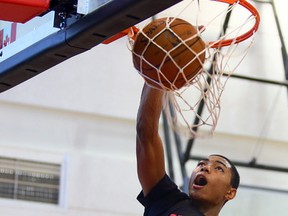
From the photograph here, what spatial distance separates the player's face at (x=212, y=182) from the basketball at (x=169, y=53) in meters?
0.53

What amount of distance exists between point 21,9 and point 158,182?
95 centimetres

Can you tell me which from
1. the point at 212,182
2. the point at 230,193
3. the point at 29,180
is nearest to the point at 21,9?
the point at 212,182

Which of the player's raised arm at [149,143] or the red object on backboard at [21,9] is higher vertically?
the red object on backboard at [21,9]

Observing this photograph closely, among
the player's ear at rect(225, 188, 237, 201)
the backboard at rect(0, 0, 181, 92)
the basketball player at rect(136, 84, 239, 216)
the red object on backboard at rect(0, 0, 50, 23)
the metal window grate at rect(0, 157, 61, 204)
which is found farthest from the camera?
the metal window grate at rect(0, 157, 61, 204)

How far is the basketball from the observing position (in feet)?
10.2

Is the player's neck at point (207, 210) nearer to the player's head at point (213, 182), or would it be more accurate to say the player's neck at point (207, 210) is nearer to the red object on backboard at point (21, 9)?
the player's head at point (213, 182)

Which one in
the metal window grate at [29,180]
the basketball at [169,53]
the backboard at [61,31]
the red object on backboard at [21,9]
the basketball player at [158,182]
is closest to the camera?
the backboard at [61,31]

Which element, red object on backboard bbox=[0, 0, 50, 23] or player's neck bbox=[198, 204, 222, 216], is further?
player's neck bbox=[198, 204, 222, 216]

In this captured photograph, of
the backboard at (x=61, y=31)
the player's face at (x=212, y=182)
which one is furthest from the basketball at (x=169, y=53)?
the player's face at (x=212, y=182)

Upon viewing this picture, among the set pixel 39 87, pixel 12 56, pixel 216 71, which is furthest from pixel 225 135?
pixel 12 56

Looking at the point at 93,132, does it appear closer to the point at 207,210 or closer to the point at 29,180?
the point at 29,180

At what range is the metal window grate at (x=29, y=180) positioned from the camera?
605 cm

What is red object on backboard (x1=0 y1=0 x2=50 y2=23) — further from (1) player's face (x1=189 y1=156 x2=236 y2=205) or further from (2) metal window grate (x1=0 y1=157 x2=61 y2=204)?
(2) metal window grate (x1=0 y1=157 x2=61 y2=204)

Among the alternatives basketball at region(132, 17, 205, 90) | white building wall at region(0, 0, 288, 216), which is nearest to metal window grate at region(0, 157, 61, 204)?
white building wall at region(0, 0, 288, 216)
